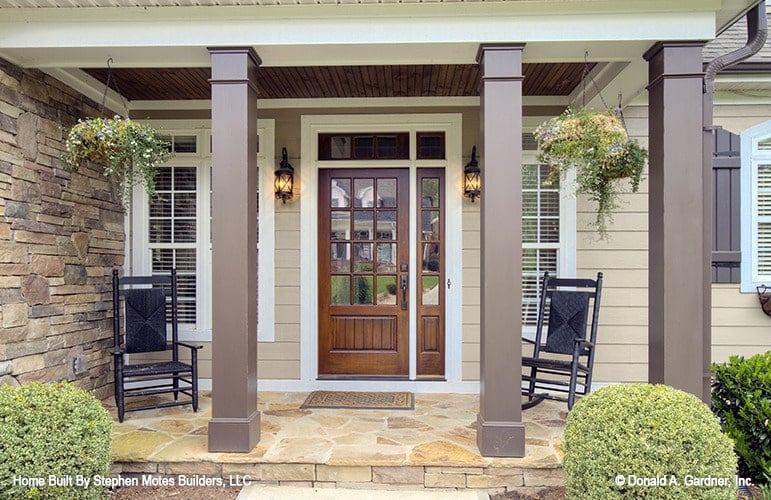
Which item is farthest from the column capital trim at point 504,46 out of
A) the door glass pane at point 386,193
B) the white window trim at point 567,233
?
the door glass pane at point 386,193

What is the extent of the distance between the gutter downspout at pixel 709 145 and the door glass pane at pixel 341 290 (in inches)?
105

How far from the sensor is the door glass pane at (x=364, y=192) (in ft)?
14.0

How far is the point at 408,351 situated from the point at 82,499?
2606mm

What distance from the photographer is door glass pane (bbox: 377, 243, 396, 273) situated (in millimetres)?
4277

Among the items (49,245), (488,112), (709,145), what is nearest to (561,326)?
(709,145)

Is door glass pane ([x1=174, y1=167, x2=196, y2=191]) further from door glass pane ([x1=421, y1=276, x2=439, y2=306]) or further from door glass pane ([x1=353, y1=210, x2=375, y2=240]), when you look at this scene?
door glass pane ([x1=421, y1=276, x2=439, y2=306])

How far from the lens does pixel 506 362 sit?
2.74 meters

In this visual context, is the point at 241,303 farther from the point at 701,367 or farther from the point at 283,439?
the point at 701,367

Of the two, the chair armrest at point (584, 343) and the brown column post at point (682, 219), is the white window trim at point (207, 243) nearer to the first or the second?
the chair armrest at point (584, 343)

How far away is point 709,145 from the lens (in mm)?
2828

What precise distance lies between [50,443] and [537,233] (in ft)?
12.0

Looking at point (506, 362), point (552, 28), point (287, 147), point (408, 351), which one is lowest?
point (408, 351)

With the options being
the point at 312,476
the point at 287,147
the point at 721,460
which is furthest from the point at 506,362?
the point at 287,147

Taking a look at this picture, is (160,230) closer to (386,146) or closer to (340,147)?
(340,147)
